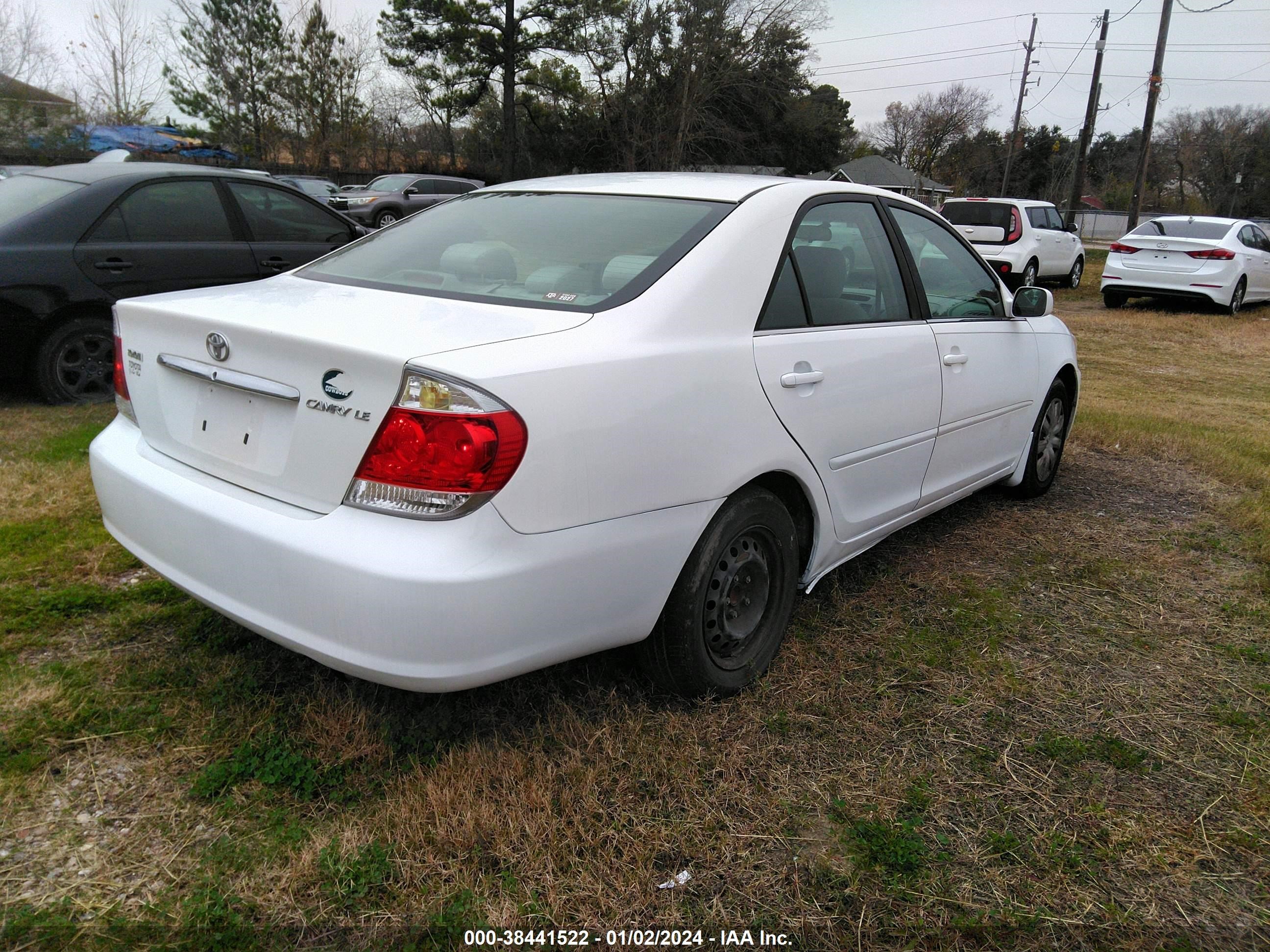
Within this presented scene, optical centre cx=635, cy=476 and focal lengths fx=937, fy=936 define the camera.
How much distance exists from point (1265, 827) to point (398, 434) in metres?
2.37

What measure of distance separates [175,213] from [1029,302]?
519cm

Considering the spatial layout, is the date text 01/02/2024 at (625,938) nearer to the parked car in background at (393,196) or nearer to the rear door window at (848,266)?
the rear door window at (848,266)

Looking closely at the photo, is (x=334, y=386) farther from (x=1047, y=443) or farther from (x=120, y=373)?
(x=1047, y=443)

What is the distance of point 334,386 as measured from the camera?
212 cm

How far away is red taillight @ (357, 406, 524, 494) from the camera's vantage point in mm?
2000

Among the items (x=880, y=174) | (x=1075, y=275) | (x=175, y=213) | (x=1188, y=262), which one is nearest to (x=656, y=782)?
(x=175, y=213)

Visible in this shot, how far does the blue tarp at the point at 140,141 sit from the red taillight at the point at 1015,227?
22.9 metres

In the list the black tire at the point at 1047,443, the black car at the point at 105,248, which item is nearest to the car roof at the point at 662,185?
the black tire at the point at 1047,443

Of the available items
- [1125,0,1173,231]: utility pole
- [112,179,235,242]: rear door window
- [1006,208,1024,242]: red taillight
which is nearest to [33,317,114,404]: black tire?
[112,179,235,242]: rear door window

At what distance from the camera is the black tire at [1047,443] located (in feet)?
15.6

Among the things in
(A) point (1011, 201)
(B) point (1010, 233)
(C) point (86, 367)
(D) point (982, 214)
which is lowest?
(C) point (86, 367)

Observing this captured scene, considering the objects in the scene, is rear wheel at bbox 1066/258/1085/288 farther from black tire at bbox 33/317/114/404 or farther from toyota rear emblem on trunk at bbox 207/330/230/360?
toyota rear emblem on trunk at bbox 207/330/230/360

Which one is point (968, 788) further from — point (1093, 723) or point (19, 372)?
point (19, 372)

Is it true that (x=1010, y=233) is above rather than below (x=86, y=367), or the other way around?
above
